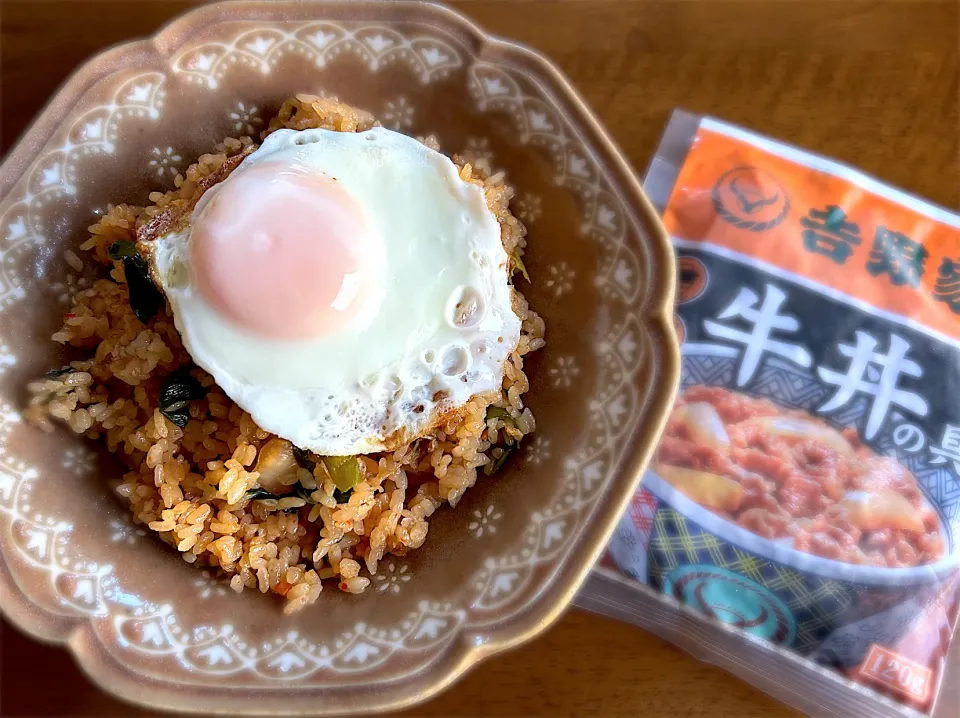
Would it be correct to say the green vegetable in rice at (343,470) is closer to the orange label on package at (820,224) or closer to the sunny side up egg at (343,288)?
the sunny side up egg at (343,288)

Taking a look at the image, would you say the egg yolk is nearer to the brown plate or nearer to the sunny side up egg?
the sunny side up egg

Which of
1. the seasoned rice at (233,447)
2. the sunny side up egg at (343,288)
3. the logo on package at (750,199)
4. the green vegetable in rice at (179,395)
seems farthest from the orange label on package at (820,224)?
the green vegetable in rice at (179,395)

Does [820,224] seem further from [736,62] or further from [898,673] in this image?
[898,673]

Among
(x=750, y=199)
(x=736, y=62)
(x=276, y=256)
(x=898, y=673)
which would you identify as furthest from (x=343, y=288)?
(x=898, y=673)

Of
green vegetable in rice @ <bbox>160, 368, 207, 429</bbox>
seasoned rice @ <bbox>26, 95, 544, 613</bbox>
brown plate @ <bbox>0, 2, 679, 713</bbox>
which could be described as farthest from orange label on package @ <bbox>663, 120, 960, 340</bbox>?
green vegetable in rice @ <bbox>160, 368, 207, 429</bbox>

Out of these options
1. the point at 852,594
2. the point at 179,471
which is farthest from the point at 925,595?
the point at 179,471
